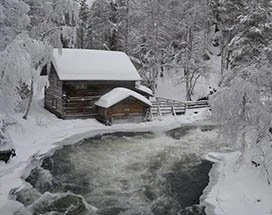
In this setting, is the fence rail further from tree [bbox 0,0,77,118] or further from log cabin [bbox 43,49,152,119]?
tree [bbox 0,0,77,118]

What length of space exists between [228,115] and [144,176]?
152 inches

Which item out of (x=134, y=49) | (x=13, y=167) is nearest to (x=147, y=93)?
(x=134, y=49)

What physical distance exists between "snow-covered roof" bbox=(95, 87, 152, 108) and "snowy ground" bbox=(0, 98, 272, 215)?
4.53 ft

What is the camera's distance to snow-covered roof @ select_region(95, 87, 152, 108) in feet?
71.8

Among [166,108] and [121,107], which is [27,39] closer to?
[121,107]

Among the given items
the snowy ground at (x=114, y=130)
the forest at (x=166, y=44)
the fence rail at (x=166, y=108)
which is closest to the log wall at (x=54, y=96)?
the snowy ground at (x=114, y=130)

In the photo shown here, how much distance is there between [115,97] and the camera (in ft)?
72.8

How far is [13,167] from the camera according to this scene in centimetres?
1287

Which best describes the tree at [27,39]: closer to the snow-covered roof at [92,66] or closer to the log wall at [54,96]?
the log wall at [54,96]

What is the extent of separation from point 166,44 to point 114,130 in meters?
15.0

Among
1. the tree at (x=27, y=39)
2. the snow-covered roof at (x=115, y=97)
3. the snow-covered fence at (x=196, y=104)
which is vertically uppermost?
the tree at (x=27, y=39)

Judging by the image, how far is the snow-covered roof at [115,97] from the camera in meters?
21.9

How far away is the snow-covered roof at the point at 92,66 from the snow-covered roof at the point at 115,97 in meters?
1.18

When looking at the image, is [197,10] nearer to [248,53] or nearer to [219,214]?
[248,53]
